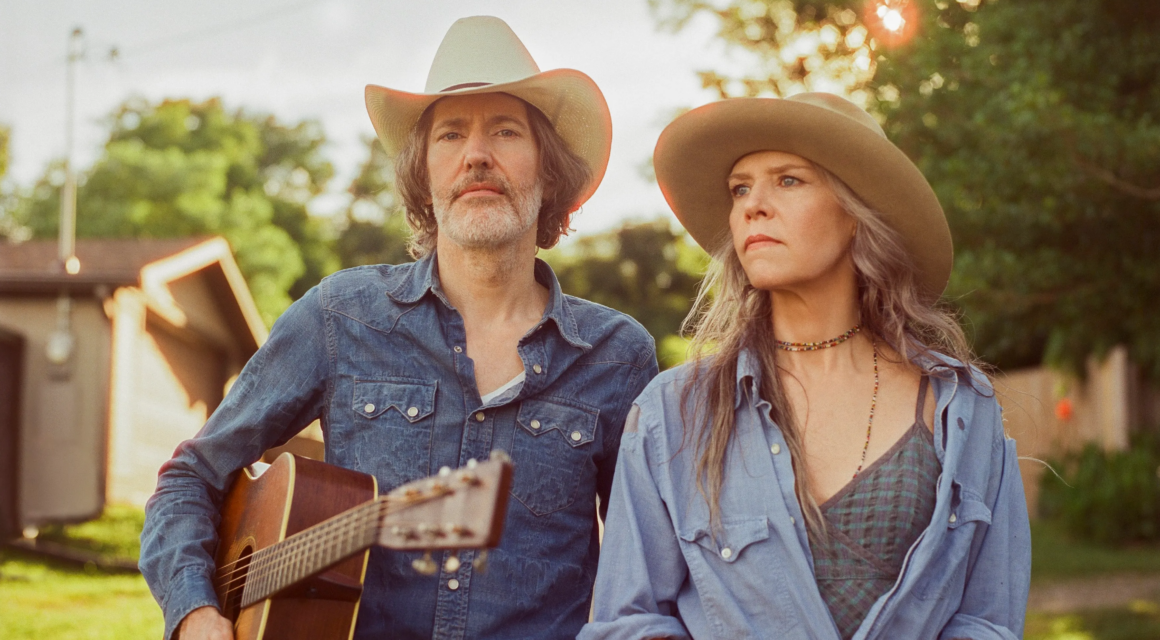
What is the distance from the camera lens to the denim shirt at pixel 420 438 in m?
3.12

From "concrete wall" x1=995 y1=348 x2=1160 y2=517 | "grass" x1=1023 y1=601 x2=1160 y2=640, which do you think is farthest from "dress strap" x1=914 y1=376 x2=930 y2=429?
"concrete wall" x1=995 y1=348 x2=1160 y2=517

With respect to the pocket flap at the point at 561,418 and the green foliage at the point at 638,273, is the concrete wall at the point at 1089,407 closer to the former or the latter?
the pocket flap at the point at 561,418

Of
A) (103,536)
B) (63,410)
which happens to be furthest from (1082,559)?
(63,410)

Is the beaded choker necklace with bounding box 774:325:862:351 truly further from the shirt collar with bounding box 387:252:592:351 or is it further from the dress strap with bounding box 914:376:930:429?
the shirt collar with bounding box 387:252:592:351

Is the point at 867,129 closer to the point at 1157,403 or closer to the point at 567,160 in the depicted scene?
the point at 567,160

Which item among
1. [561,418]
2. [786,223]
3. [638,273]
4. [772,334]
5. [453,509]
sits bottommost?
[453,509]

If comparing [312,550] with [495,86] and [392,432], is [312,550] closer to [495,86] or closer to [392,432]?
[392,432]

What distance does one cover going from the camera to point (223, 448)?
331cm

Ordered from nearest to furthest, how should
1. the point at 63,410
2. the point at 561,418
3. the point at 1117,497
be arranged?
the point at 561,418 < the point at 1117,497 < the point at 63,410

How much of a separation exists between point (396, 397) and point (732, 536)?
1.10 meters

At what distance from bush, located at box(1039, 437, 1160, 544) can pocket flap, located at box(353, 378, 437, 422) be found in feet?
41.2

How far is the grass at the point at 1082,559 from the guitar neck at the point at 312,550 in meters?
10.9

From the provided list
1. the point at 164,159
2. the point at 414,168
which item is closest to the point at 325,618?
the point at 414,168

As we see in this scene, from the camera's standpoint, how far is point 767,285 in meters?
2.93
